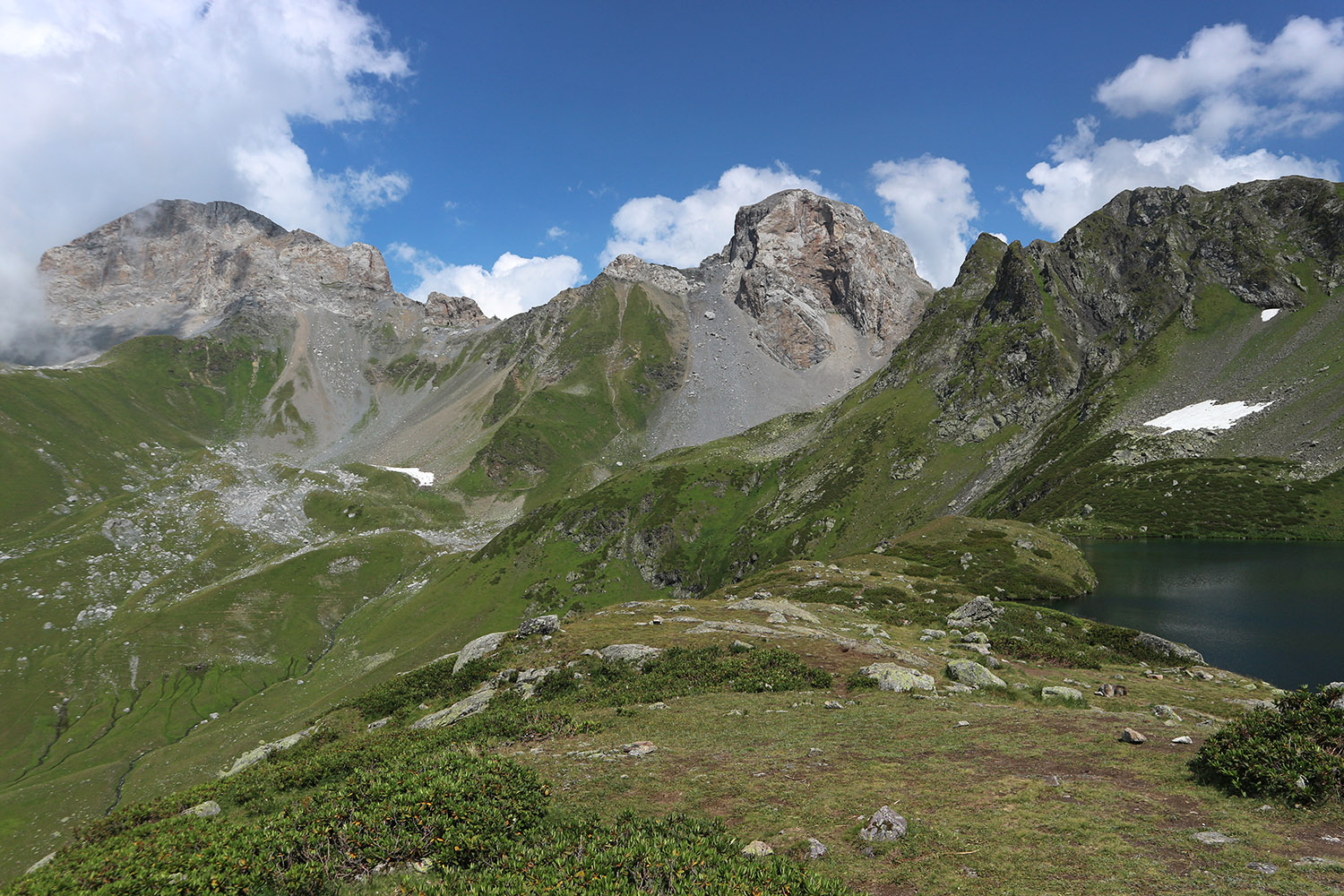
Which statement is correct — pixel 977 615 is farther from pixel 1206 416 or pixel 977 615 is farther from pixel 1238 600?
pixel 1206 416

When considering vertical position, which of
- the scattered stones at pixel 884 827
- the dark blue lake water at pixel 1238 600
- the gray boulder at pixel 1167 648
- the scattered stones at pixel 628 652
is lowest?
the dark blue lake water at pixel 1238 600

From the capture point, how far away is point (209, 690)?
5753 inches

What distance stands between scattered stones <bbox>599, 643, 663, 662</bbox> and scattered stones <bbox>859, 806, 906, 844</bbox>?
64.3 ft

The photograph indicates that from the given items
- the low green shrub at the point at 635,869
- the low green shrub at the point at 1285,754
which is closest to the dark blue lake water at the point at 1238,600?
the low green shrub at the point at 1285,754

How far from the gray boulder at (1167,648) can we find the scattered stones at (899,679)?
74.0 ft

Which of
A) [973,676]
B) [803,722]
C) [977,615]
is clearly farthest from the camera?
[977,615]

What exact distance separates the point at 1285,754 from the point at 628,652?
25.8 m

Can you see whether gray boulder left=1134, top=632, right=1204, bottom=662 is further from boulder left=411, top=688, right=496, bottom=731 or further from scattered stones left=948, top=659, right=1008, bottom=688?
boulder left=411, top=688, right=496, bottom=731

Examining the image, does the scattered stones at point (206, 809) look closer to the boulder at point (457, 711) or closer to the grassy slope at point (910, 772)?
the grassy slope at point (910, 772)

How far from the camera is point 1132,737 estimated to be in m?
18.2

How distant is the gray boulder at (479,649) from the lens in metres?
35.6

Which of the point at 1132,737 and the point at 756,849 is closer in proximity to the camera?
the point at 756,849

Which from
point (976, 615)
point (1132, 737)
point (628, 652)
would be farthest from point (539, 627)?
point (976, 615)

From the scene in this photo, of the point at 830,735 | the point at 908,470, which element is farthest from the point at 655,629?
the point at 908,470
